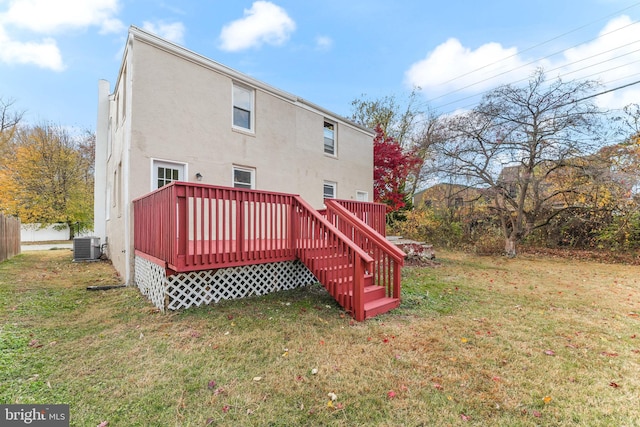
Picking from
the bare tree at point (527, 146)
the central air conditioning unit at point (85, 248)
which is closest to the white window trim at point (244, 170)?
the central air conditioning unit at point (85, 248)

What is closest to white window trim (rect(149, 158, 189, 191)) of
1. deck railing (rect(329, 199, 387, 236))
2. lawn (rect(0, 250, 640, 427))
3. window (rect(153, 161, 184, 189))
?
window (rect(153, 161, 184, 189))

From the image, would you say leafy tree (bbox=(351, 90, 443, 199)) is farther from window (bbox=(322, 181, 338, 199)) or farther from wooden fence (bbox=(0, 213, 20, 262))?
wooden fence (bbox=(0, 213, 20, 262))

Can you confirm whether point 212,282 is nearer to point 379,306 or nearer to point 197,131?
point 379,306

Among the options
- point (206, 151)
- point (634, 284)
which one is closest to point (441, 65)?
point (634, 284)

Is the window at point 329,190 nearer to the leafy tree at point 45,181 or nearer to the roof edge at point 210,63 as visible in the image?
the roof edge at point 210,63

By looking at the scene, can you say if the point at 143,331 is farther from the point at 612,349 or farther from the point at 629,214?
the point at 629,214

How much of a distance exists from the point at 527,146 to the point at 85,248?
16085 mm

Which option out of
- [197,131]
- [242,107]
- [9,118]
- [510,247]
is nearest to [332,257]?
[197,131]

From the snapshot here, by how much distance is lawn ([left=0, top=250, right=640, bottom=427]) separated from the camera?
2.29 meters

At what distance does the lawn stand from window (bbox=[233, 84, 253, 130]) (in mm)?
4930

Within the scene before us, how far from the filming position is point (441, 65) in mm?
18922

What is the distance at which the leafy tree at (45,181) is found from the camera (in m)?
17.5

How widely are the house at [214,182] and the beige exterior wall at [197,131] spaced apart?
24 millimetres

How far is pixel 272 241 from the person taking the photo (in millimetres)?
5188
